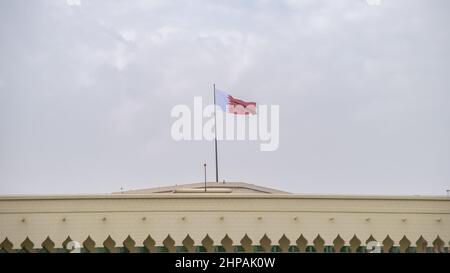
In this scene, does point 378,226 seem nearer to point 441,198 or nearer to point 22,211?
point 441,198

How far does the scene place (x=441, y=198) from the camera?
13.8 m

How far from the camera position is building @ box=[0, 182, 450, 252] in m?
12.2

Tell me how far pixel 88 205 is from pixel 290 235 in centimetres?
414

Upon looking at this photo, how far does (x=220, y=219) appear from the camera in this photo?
13.0 meters

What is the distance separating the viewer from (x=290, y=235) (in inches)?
494

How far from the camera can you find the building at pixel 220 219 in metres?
12.2
